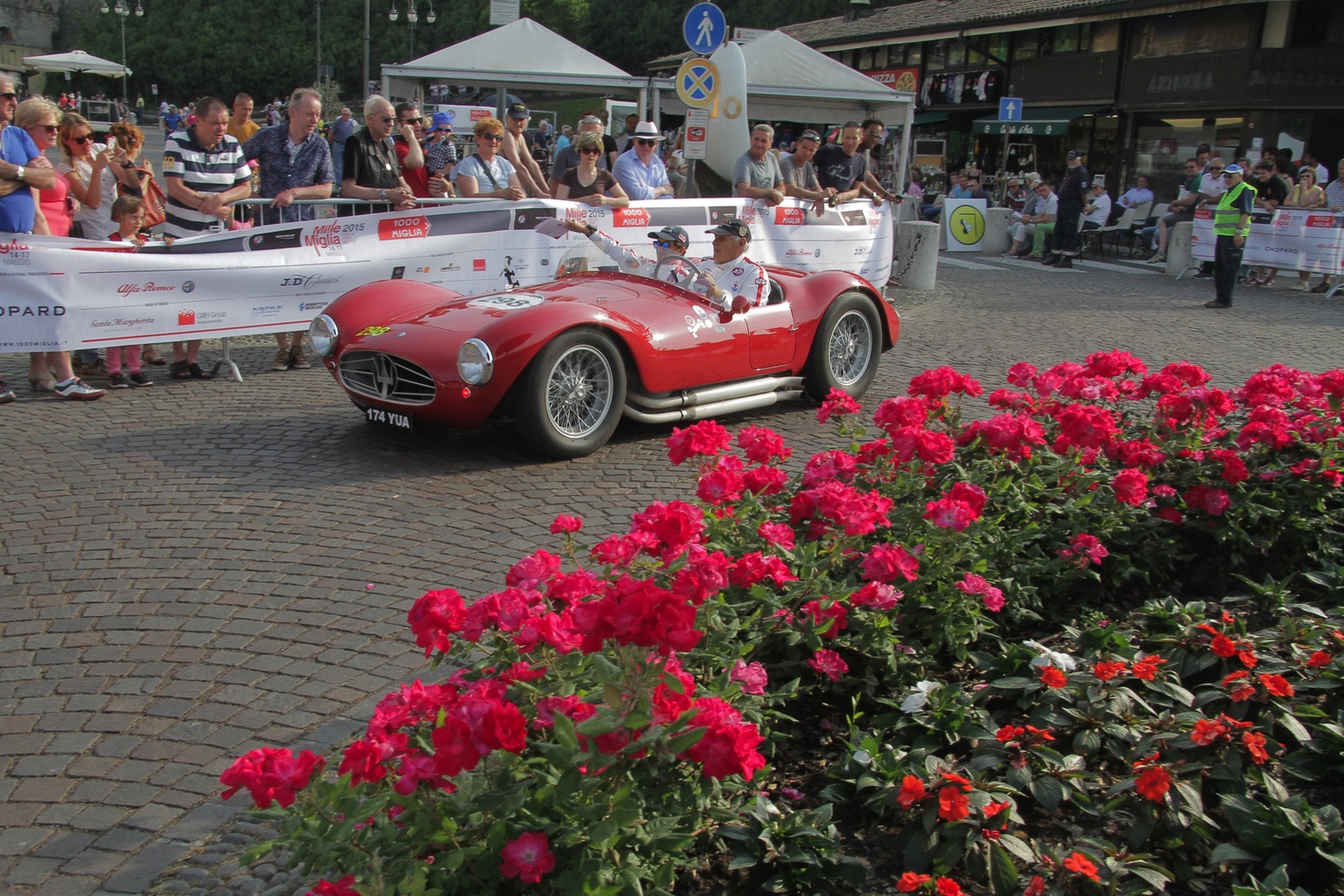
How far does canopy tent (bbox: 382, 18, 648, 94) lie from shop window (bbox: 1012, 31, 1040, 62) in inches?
842

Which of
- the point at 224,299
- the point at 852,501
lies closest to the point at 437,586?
the point at 852,501

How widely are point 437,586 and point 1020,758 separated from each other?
2.64m

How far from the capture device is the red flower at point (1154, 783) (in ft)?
7.93

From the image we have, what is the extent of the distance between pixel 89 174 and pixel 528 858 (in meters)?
8.76

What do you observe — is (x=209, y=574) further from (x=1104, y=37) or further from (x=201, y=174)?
(x=1104, y=37)

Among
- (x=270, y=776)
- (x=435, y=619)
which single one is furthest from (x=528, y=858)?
(x=435, y=619)

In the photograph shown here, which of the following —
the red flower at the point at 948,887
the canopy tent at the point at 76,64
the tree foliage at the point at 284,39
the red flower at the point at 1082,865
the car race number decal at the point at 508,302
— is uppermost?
the tree foliage at the point at 284,39

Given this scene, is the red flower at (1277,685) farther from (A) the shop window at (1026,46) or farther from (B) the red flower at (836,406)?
(A) the shop window at (1026,46)

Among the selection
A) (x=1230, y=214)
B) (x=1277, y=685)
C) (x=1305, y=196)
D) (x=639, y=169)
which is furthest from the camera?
(x=1305, y=196)

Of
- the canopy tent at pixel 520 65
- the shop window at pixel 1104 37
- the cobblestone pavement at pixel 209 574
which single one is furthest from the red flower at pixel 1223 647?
the shop window at pixel 1104 37

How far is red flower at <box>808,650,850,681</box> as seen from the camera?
3.00 m

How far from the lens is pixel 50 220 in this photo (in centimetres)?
838

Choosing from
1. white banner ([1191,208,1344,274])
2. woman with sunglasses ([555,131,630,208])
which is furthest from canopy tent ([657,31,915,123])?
woman with sunglasses ([555,131,630,208])

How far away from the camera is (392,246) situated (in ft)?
31.0
